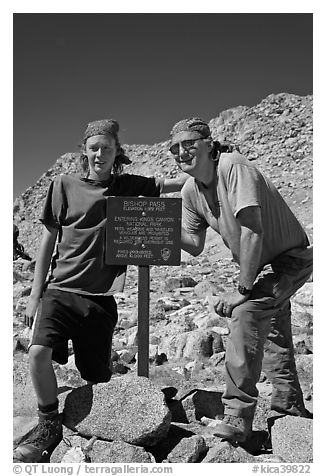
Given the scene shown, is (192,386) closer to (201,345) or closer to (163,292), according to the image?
(201,345)

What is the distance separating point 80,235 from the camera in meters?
4.35

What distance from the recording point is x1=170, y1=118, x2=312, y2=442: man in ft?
12.6

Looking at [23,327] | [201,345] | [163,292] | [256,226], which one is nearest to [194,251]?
[256,226]

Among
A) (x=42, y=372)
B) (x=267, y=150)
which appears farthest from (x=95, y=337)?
(x=267, y=150)

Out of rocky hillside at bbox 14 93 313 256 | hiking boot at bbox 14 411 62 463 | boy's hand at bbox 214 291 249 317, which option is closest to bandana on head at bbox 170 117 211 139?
boy's hand at bbox 214 291 249 317

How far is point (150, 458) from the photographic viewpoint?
3891mm

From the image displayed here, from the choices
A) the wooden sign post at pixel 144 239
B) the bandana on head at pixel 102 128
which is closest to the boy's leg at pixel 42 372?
the wooden sign post at pixel 144 239

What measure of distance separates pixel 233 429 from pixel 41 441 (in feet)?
4.70

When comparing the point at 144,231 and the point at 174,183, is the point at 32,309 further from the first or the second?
the point at 174,183

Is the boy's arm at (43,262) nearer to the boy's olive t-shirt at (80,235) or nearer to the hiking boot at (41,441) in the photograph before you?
the boy's olive t-shirt at (80,235)

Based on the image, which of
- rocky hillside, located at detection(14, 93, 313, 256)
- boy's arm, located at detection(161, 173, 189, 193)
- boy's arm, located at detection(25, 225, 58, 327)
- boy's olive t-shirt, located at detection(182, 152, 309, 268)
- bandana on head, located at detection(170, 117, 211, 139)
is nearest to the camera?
boy's olive t-shirt, located at detection(182, 152, 309, 268)

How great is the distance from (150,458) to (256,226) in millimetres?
1824

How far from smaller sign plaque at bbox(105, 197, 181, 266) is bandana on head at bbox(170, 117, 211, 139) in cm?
60

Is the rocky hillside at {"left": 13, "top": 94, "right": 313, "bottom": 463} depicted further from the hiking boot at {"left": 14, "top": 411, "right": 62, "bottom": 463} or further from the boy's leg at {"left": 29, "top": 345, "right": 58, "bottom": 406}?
the boy's leg at {"left": 29, "top": 345, "right": 58, "bottom": 406}
